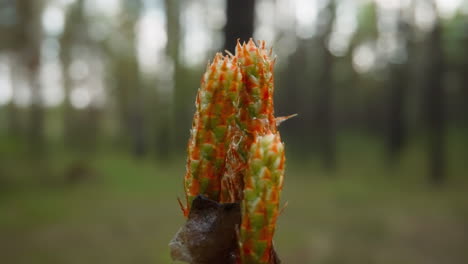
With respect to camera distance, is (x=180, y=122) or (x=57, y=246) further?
(x=180, y=122)

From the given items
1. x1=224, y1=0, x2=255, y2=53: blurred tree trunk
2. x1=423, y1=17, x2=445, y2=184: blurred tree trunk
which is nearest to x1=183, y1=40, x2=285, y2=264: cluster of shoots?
x1=224, y1=0, x2=255, y2=53: blurred tree trunk

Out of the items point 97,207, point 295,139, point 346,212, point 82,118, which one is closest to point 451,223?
point 346,212

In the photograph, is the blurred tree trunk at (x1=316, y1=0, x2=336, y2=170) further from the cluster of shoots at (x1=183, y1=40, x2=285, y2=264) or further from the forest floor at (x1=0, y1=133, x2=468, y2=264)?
the cluster of shoots at (x1=183, y1=40, x2=285, y2=264)

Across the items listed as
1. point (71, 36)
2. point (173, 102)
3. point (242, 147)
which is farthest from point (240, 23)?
point (71, 36)

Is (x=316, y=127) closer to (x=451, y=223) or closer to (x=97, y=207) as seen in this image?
(x=451, y=223)

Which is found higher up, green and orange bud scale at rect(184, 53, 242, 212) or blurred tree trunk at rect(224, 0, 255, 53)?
blurred tree trunk at rect(224, 0, 255, 53)

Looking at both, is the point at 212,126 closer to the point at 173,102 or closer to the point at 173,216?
the point at 173,216

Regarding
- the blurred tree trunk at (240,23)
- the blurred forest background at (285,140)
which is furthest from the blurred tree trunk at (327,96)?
the blurred tree trunk at (240,23)
